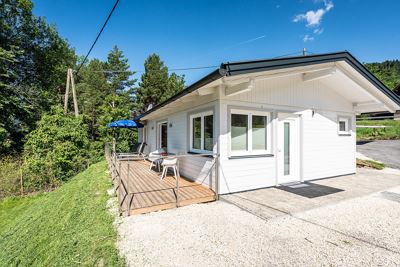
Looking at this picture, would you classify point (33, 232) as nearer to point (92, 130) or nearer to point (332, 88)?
point (332, 88)

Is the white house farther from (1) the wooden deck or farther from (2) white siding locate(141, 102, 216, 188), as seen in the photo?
(1) the wooden deck

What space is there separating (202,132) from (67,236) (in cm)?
387

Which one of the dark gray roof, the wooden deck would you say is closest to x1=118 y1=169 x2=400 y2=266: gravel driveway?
the wooden deck

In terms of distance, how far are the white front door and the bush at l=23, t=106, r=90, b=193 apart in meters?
10.4

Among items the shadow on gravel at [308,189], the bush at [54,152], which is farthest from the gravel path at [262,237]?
the bush at [54,152]

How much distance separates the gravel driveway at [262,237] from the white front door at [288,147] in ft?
6.51

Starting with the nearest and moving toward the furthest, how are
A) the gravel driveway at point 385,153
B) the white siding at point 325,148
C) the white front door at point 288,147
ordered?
the white front door at point 288,147
the white siding at point 325,148
the gravel driveway at point 385,153

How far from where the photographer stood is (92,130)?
78.8 ft

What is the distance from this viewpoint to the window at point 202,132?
5684 millimetres

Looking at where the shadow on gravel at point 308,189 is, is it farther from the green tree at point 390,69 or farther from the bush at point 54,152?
the green tree at point 390,69

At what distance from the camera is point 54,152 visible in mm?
10656

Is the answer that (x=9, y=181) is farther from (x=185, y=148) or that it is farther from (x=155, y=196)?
(x=155, y=196)

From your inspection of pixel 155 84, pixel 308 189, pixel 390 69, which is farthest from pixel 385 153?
pixel 390 69

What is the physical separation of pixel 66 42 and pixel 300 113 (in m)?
20.5
